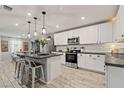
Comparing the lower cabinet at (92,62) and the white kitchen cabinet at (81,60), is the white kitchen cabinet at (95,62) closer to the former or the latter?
the lower cabinet at (92,62)

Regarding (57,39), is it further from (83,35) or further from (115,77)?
(115,77)

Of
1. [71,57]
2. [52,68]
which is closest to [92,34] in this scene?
[71,57]

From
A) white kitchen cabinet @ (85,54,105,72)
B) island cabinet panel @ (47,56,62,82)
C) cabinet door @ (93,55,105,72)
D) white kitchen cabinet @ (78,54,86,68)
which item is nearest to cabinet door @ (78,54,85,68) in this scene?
white kitchen cabinet @ (78,54,86,68)

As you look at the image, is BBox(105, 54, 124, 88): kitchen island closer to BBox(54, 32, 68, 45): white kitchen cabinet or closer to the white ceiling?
the white ceiling

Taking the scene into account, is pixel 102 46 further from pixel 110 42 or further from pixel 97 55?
pixel 97 55

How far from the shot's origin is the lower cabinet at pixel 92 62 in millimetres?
4083

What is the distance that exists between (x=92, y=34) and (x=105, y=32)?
2.04 feet

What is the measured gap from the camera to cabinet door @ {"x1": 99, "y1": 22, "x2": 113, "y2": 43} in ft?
14.0

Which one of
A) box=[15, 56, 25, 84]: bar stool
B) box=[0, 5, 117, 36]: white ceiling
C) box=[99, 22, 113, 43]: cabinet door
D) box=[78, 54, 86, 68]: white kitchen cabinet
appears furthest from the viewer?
box=[78, 54, 86, 68]: white kitchen cabinet

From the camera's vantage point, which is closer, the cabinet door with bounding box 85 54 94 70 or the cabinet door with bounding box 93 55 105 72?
the cabinet door with bounding box 93 55 105 72

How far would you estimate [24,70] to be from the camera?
10.8ft

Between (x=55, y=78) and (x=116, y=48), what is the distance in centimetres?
279

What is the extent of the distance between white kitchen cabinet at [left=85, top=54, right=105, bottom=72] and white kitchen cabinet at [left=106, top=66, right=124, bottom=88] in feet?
7.96
